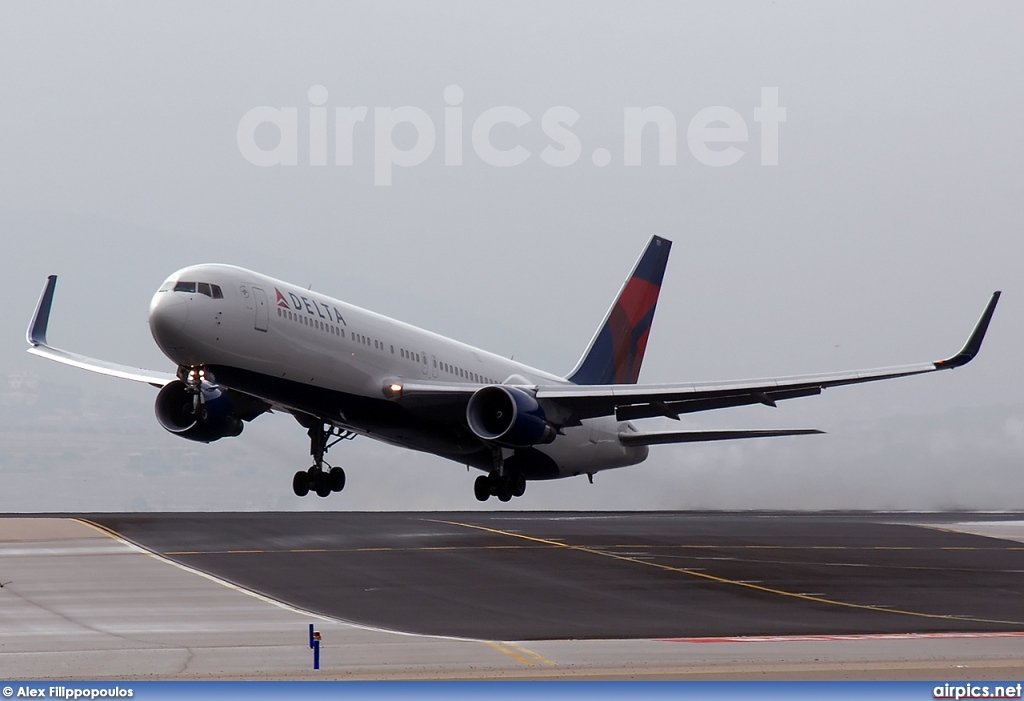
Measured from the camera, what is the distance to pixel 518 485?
43094mm

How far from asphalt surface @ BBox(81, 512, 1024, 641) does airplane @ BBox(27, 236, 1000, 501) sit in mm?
2774

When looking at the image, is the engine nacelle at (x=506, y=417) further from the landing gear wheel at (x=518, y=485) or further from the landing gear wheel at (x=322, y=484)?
the landing gear wheel at (x=322, y=484)

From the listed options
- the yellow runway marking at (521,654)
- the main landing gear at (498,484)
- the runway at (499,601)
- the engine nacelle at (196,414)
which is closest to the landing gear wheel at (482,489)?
the main landing gear at (498,484)

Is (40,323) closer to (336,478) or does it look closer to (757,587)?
(336,478)

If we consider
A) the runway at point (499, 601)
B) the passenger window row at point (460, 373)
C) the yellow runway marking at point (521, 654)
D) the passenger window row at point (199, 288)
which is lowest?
the yellow runway marking at point (521, 654)

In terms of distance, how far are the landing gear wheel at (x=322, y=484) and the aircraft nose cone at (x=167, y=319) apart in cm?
992

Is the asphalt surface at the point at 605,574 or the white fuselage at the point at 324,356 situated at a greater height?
the white fuselage at the point at 324,356

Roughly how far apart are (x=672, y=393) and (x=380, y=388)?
8993 mm

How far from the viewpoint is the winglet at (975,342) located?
3741 centimetres

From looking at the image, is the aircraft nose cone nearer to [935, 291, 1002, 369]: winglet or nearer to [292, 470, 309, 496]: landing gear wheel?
[292, 470, 309, 496]: landing gear wheel

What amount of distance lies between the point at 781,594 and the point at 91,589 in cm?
1254

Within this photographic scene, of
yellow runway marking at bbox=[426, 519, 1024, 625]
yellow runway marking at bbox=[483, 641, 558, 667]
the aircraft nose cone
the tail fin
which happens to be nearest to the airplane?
the aircraft nose cone

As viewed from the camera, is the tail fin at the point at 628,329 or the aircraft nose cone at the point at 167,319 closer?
the aircraft nose cone at the point at 167,319

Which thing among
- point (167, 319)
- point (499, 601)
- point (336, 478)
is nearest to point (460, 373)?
point (336, 478)
